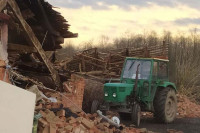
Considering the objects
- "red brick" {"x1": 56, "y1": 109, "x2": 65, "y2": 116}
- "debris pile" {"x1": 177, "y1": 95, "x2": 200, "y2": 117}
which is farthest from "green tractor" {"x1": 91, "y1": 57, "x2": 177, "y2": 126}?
"red brick" {"x1": 56, "y1": 109, "x2": 65, "y2": 116}

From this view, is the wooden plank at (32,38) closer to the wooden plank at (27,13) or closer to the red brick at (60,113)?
the wooden plank at (27,13)

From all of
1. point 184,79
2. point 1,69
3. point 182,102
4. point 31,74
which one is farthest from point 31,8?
point 184,79

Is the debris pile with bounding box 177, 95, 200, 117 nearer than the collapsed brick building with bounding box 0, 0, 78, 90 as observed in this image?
No

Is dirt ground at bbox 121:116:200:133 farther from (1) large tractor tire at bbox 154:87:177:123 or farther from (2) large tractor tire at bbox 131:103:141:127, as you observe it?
(2) large tractor tire at bbox 131:103:141:127

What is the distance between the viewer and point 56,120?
770 centimetres

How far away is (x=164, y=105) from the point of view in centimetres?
1333

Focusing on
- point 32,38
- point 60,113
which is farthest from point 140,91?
point 60,113

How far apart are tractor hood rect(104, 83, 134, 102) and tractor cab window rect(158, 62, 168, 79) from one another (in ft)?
4.40

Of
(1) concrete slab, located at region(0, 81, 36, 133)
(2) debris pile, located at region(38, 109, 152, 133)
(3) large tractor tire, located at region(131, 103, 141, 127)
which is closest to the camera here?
(1) concrete slab, located at region(0, 81, 36, 133)

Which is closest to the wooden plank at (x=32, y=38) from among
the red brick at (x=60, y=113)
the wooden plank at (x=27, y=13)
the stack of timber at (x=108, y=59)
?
the wooden plank at (x=27, y=13)

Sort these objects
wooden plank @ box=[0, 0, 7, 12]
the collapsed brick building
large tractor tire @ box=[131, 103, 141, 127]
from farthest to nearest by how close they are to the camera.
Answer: large tractor tire @ box=[131, 103, 141, 127] → the collapsed brick building → wooden plank @ box=[0, 0, 7, 12]

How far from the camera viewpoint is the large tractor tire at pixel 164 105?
13.3 meters

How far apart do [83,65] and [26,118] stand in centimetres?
1655

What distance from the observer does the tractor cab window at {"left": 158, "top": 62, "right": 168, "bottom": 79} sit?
44.0ft
